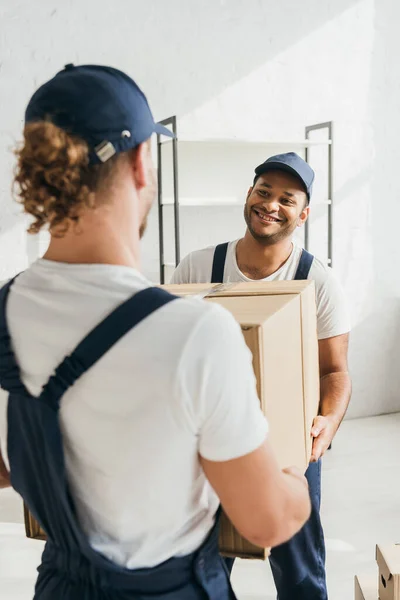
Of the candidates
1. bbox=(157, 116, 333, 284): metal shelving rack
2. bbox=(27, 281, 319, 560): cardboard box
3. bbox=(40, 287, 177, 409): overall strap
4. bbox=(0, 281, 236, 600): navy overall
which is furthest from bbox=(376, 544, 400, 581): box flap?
bbox=(157, 116, 333, 284): metal shelving rack

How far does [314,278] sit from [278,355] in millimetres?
881

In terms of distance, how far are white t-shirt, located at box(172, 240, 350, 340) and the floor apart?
3.31ft

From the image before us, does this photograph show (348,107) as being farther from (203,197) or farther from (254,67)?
(203,197)

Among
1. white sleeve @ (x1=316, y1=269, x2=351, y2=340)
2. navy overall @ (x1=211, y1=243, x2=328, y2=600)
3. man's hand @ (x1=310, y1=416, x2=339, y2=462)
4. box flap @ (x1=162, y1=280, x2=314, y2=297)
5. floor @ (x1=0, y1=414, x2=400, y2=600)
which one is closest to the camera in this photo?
box flap @ (x1=162, y1=280, x2=314, y2=297)

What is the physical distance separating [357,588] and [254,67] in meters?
2.85

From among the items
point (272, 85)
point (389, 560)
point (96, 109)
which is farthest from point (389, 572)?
point (272, 85)

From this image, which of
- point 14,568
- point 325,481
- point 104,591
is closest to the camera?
point 104,591

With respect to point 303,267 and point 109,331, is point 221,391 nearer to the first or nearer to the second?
point 109,331

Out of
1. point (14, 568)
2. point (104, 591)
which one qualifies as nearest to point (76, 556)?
point (104, 591)

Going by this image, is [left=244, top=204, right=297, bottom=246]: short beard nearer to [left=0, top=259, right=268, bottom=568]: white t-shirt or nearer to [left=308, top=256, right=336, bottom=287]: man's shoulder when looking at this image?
[left=308, top=256, right=336, bottom=287]: man's shoulder

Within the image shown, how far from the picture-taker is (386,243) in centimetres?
437

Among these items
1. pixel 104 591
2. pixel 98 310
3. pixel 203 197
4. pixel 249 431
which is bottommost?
pixel 104 591

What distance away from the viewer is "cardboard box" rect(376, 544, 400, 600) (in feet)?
5.32

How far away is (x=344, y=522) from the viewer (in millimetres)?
2959
